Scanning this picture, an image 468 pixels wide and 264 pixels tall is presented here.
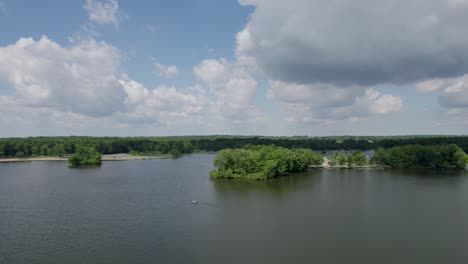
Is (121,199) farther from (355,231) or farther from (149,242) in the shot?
(355,231)

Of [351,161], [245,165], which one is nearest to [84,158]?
[245,165]

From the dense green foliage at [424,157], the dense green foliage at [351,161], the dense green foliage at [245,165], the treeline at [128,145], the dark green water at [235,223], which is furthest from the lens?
the treeline at [128,145]

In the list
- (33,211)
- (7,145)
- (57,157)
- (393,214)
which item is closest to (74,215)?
(33,211)

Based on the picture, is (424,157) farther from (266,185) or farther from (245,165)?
(266,185)

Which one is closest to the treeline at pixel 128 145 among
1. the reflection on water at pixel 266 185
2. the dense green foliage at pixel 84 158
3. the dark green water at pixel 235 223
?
the dense green foliage at pixel 84 158

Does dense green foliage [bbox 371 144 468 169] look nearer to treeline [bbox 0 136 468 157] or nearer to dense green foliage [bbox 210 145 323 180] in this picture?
treeline [bbox 0 136 468 157]

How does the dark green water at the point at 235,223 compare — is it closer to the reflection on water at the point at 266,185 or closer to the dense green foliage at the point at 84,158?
the reflection on water at the point at 266,185
